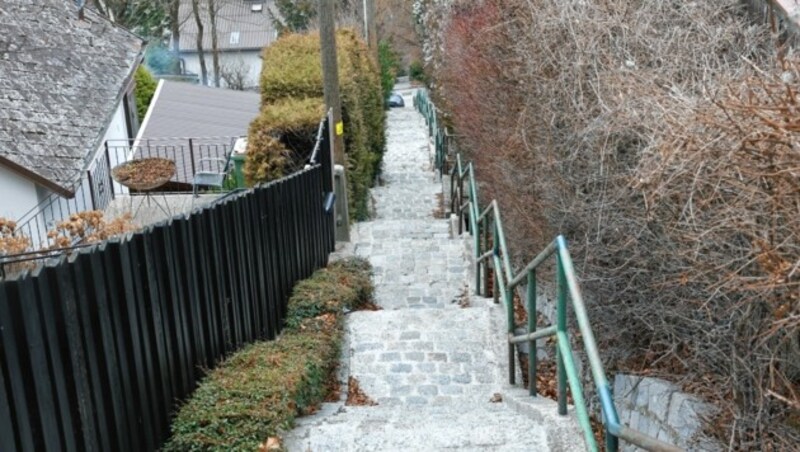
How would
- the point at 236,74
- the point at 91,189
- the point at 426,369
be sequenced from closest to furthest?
1. the point at 426,369
2. the point at 91,189
3. the point at 236,74

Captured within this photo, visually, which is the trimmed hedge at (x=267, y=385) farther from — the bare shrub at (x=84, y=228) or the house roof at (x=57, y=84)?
the house roof at (x=57, y=84)

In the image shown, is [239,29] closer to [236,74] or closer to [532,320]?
[236,74]

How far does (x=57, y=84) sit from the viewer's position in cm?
1439

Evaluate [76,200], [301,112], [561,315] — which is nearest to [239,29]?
[76,200]

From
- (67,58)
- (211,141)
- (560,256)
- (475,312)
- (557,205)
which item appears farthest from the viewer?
(211,141)

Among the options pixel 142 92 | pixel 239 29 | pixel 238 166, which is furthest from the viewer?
pixel 239 29

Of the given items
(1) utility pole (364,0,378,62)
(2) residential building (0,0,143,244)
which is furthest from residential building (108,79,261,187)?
(1) utility pole (364,0,378,62)

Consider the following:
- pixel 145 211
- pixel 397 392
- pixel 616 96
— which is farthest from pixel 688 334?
pixel 145 211

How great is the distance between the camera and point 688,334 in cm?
445

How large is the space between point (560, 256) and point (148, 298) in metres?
2.16

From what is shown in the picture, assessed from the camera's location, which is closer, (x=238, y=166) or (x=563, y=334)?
(x=563, y=334)

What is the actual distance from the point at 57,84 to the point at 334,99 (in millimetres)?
6507

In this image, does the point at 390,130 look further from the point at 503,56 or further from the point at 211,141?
the point at 503,56

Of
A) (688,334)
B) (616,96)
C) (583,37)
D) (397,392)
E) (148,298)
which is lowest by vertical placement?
(397,392)
